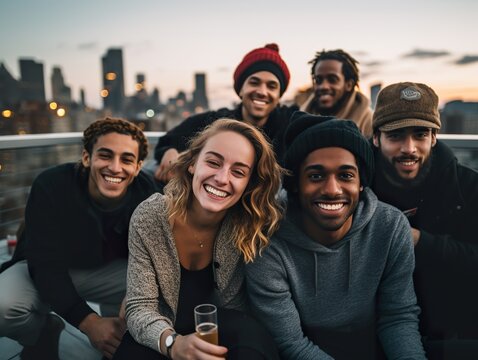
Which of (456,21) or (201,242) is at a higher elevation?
(456,21)

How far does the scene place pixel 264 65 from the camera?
327 cm

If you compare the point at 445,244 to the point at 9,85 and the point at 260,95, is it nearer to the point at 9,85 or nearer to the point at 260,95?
the point at 260,95

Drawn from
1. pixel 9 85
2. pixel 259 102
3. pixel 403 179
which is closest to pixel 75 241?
pixel 259 102

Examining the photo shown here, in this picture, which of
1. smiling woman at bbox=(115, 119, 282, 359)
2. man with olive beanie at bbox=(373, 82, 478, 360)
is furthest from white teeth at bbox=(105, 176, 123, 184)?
man with olive beanie at bbox=(373, 82, 478, 360)

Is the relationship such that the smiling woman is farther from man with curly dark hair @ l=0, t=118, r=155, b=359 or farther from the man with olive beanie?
the man with olive beanie

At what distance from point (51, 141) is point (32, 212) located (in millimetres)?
2195

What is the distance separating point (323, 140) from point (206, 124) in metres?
1.90

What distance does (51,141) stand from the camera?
4.18 metres

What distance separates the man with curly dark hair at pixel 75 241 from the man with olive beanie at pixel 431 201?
60.6 inches

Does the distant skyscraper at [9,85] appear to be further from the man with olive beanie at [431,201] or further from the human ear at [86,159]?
the man with olive beanie at [431,201]

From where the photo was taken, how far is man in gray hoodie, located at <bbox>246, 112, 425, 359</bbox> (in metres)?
1.66

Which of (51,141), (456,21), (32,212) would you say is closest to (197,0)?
(51,141)

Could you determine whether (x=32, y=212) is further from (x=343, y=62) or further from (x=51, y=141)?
(x=343, y=62)

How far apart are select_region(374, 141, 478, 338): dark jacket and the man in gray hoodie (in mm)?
382
